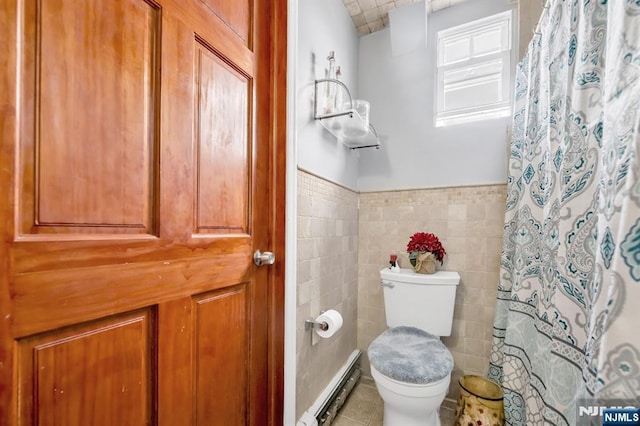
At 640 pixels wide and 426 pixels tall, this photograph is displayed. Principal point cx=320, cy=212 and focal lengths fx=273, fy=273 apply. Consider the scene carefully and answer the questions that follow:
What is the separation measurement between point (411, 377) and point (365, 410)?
0.67 metres

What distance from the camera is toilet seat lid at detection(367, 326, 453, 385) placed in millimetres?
1116

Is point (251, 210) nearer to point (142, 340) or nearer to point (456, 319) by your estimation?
point (142, 340)

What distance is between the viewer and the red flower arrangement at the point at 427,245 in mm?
1631

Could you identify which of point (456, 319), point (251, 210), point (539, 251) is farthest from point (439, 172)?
point (251, 210)

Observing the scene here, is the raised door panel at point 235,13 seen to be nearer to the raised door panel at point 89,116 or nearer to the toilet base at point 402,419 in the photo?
the raised door panel at point 89,116

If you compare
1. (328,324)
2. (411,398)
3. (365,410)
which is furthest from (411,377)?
(365,410)

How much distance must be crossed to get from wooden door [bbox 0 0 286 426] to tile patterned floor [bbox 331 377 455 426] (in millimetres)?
723

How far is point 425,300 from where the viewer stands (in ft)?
5.06

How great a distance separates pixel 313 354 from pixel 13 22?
1.42 m

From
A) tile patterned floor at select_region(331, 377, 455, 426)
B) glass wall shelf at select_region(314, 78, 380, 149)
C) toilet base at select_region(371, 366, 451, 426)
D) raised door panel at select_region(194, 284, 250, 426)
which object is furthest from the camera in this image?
tile patterned floor at select_region(331, 377, 455, 426)

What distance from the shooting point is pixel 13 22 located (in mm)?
465

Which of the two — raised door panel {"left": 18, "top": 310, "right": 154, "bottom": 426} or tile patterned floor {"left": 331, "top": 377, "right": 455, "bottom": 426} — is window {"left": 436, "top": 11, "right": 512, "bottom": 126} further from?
raised door panel {"left": 18, "top": 310, "right": 154, "bottom": 426}

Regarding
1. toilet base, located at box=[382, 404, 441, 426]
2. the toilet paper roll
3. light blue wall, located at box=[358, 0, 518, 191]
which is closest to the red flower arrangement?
light blue wall, located at box=[358, 0, 518, 191]

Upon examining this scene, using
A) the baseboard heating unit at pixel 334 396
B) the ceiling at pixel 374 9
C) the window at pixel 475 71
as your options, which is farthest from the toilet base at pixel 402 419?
the ceiling at pixel 374 9
